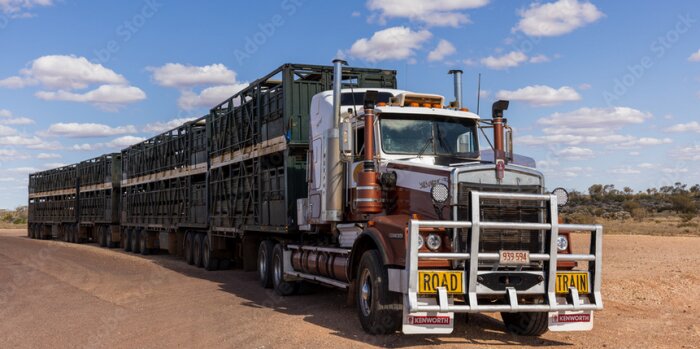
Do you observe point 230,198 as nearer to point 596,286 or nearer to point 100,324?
point 100,324

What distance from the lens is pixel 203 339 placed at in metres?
8.92

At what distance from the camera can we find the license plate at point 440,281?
789 cm

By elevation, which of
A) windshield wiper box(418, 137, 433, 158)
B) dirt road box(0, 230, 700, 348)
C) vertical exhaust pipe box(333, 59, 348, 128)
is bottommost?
dirt road box(0, 230, 700, 348)

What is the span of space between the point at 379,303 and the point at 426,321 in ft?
2.80

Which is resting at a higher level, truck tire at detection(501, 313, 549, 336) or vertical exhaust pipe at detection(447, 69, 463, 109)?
vertical exhaust pipe at detection(447, 69, 463, 109)

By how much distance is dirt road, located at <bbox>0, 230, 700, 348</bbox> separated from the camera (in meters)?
8.78

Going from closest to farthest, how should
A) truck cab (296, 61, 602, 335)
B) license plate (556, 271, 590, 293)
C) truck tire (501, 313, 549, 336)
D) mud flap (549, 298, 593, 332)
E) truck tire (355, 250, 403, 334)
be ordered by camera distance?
truck cab (296, 61, 602, 335) → license plate (556, 271, 590, 293) → mud flap (549, 298, 593, 332) → truck tire (355, 250, 403, 334) → truck tire (501, 313, 549, 336)

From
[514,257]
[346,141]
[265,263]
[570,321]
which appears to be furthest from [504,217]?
[265,263]

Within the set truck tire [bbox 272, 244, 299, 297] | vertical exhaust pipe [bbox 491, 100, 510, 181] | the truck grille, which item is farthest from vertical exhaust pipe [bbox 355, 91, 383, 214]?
truck tire [bbox 272, 244, 299, 297]

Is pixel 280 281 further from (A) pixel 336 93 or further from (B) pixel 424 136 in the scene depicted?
(B) pixel 424 136

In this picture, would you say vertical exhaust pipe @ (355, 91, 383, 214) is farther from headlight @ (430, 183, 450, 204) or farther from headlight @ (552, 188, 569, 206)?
headlight @ (552, 188, 569, 206)

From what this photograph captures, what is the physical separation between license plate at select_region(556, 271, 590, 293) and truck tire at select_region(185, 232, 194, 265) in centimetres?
1502

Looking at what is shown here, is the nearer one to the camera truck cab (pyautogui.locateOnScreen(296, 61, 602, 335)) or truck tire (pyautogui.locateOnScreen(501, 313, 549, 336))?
truck cab (pyautogui.locateOnScreen(296, 61, 602, 335))

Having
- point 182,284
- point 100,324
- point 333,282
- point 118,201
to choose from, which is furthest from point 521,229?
point 118,201
